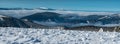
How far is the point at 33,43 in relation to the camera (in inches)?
651

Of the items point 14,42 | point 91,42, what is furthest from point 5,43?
point 91,42

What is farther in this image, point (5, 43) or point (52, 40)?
point (52, 40)

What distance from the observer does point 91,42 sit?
704 inches

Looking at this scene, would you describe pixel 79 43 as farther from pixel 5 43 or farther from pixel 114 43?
pixel 5 43

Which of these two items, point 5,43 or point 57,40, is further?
point 57,40

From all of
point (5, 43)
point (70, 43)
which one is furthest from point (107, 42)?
point (5, 43)

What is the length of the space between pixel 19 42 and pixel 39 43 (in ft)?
2.83

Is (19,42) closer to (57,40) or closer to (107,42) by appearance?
(57,40)

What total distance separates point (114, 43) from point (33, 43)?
3.83m

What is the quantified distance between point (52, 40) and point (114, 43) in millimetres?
2840

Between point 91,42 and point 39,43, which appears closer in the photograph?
point 39,43

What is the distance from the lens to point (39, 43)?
656 inches

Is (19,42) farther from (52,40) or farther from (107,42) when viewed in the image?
(107,42)

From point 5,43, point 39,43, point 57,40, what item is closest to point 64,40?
point 57,40
